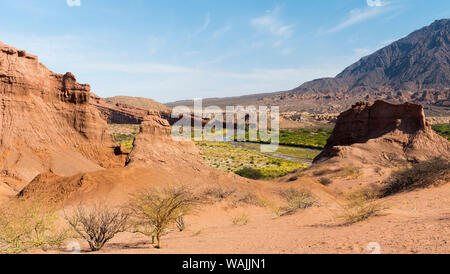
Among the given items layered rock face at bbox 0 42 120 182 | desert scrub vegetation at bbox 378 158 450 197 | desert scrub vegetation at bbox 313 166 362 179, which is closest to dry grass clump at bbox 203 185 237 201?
layered rock face at bbox 0 42 120 182

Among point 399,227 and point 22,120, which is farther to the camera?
point 22,120

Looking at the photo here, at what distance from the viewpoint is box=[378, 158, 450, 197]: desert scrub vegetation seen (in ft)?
62.8

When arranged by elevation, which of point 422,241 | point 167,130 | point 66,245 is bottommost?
point 66,245

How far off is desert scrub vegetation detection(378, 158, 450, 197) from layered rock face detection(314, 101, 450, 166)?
12116 millimetres

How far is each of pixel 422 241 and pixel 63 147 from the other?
24.8 m

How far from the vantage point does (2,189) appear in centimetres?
1756

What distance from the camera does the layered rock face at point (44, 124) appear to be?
69.1 ft

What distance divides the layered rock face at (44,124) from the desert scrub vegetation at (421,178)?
23.2 metres

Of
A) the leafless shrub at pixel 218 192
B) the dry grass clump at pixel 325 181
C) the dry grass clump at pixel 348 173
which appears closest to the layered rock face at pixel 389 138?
the dry grass clump at pixel 348 173

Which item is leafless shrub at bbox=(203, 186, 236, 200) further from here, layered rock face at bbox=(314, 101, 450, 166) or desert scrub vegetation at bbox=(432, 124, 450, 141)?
desert scrub vegetation at bbox=(432, 124, 450, 141)

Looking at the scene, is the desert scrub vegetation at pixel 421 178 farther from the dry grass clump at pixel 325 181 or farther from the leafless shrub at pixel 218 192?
the leafless shrub at pixel 218 192
